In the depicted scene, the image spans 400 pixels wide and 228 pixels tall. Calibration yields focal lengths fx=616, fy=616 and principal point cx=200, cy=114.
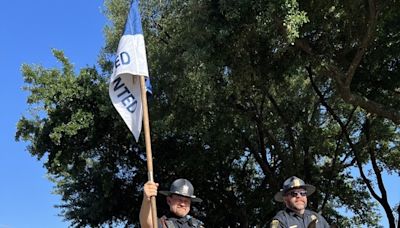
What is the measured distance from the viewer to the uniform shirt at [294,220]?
6.12 m

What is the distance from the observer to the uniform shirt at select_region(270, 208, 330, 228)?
20.1 ft

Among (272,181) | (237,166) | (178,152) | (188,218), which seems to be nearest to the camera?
(188,218)

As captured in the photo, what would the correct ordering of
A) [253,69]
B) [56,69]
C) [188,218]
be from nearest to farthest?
1. [188,218]
2. [253,69]
3. [56,69]

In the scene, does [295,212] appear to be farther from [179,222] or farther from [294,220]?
[179,222]

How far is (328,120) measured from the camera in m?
21.9

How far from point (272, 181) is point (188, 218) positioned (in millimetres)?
14871

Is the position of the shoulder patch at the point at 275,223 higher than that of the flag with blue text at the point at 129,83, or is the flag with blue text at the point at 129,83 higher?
the flag with blue text at the point at 129,83

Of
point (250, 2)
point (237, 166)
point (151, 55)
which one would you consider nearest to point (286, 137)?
point (237, 166)

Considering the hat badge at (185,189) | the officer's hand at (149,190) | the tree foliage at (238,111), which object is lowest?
the officer's hand at (149,190)

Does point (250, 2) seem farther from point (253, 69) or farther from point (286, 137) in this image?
point (286, 137)

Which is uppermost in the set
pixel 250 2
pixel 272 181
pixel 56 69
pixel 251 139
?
pixel 56 69

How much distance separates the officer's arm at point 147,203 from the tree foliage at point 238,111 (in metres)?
6.14

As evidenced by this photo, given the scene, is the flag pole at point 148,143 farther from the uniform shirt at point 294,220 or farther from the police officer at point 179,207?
the uniform shirt at point 294,220

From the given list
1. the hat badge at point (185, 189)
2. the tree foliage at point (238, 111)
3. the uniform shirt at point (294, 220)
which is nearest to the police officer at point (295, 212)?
the uniform shirt at point (294, 220)
